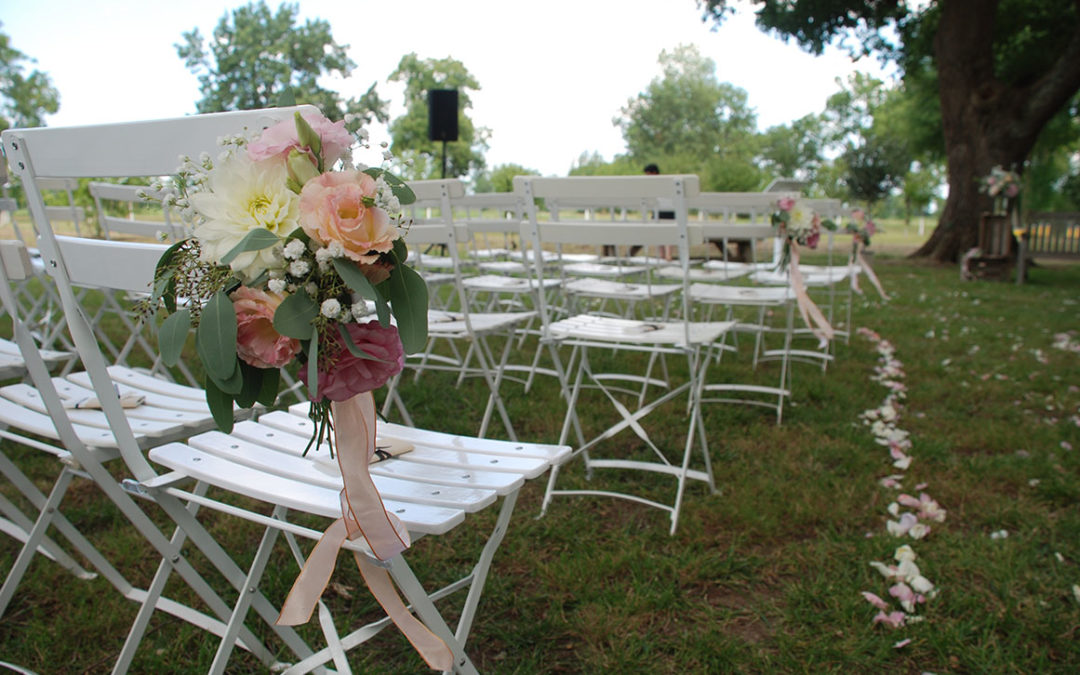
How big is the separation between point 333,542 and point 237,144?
583 millimetres

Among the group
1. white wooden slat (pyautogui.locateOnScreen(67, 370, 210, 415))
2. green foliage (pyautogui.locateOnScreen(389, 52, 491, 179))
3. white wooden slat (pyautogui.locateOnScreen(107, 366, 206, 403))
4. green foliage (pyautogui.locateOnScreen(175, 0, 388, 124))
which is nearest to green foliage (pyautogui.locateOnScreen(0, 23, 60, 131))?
green foliage (pyautogui.locateOnScreen(175, 0, 388, 124))

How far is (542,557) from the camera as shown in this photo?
6.85 feet

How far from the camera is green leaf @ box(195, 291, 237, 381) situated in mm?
843

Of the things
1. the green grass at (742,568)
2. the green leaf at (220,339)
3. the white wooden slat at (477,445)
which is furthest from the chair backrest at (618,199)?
the green leaf at (220,339)

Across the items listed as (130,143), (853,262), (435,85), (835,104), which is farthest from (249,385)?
(835,104)

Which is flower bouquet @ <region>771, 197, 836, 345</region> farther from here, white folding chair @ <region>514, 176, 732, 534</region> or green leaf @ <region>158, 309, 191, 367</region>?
green leaf @ <region>158, 309, 191, 367</region>

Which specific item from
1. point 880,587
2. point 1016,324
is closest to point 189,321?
point 880,587

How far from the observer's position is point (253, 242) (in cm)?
83

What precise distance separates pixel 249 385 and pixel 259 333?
92 mm

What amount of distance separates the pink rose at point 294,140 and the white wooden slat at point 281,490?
521 millimetres

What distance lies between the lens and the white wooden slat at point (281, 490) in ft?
3.56

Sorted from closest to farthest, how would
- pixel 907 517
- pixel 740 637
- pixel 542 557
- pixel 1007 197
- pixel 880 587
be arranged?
pixel 740 637
pixel 880 587
pixel 542 557
pixel 907 517
pixel 1007 197

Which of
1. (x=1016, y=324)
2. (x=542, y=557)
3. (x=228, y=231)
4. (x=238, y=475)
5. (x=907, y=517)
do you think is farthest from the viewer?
(x=1016, y=324)

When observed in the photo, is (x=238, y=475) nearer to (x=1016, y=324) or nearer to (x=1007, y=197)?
(x=1016, y=324)
